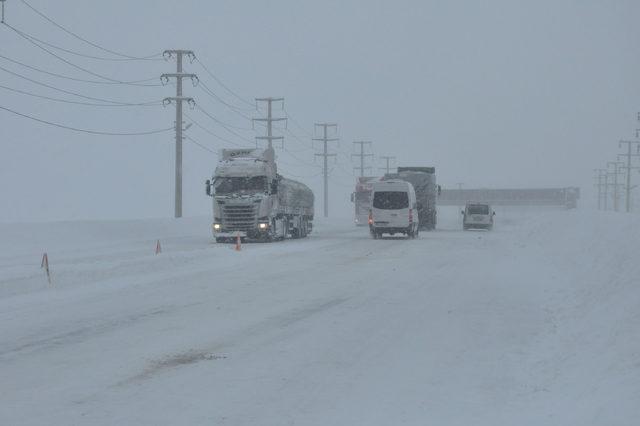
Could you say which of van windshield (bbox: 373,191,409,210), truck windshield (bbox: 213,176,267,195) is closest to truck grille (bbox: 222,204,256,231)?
truck windshield (bbox: 213,176,267,195)

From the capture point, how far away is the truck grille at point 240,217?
40312 mm

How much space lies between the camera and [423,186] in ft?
184

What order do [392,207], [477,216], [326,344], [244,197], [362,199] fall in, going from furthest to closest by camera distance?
[362,199] < [477,216] < [392,207] < [244,197] < [326,344]

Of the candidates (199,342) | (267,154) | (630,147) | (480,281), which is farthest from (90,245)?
(630,147)

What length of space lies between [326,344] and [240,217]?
95.3ft

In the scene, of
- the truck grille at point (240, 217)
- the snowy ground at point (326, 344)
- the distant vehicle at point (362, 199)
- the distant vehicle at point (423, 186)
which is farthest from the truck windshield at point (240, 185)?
the distant vehicle at point (362, 199)

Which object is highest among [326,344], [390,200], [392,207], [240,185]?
[240,185]

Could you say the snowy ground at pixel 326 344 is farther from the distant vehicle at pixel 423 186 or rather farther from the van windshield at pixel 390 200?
the distant vehicle at pixel 423 186

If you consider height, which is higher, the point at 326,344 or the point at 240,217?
the point at 240,217

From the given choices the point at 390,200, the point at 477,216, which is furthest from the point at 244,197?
the point at 477,216

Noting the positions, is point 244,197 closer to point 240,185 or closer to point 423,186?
point 240,185

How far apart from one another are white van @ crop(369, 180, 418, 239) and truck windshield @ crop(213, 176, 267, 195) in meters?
7.17

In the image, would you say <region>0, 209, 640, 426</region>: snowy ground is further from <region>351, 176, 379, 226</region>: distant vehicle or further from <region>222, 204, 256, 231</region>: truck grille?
<region>351, 176, 379, 226</region>: distant vehicle

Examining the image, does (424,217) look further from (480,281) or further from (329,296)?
(329,296)
